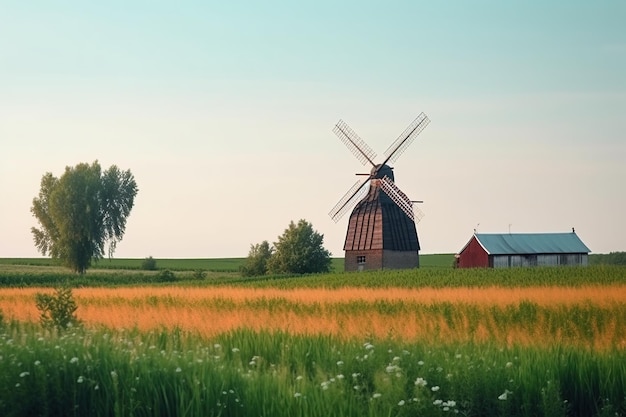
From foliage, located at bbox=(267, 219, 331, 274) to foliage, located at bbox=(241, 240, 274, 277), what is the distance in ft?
13.2

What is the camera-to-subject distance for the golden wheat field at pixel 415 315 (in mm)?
22188

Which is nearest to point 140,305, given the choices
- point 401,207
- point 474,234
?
point 401,207

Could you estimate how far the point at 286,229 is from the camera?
283 ft

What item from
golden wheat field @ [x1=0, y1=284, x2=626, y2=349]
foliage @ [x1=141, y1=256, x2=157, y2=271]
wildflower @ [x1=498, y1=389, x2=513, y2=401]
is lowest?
wildflower @ [x1=498, y1=389, x2=513, y2=401]

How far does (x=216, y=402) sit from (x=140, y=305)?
26.6 m

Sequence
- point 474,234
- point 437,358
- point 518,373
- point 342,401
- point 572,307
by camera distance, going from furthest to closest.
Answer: point 474,234
point 572,307
point 437,358
point 518,373
point 342,401

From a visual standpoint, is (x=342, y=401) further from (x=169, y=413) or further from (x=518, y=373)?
(x=518, y=373)

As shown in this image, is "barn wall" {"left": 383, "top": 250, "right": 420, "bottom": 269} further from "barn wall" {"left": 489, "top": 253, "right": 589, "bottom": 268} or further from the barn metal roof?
"barn wall" {"left": 489, "top": 253, "right": 589, "bottom": 268}

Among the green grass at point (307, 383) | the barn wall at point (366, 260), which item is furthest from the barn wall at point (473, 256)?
the green grass at point (307, 383)

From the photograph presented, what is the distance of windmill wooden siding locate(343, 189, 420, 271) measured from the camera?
73.1 meters

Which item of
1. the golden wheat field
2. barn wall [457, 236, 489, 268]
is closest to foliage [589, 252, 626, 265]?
barn wall [457, 236, 489, 268]

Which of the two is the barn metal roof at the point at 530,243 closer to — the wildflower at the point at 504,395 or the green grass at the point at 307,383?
the green grass at the point at 307,383

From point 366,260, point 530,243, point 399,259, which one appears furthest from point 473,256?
point 366,260

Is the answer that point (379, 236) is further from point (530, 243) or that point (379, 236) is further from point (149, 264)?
point (149, 264)
